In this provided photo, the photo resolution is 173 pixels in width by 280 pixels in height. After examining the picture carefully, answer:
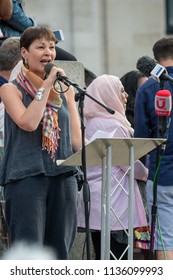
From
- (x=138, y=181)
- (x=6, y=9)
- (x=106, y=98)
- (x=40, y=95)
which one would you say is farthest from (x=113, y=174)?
(x=6, y=9)

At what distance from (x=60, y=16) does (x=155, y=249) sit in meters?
12.7

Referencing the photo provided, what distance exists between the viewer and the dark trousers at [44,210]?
25.2 ft

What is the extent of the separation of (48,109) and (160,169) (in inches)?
47.6

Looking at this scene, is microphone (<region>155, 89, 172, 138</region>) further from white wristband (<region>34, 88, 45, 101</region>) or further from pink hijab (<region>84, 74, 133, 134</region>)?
pink hijab (<region>84, 74, 133, 134</region>)

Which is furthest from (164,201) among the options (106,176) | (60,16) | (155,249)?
(60,16)

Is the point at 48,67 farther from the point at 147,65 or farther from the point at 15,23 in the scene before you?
the point at 15,23

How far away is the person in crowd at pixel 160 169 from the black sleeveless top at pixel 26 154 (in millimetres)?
1007

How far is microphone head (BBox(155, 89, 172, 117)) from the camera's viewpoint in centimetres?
766

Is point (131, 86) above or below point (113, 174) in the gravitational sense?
above

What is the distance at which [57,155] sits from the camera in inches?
309

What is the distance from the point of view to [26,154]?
25.3 ft

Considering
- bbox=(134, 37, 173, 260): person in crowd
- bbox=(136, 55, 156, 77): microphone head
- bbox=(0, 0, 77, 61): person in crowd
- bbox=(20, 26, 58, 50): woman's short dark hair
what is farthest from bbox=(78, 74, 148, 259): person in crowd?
bbox=(0, 0, 77, 61): person in crowd

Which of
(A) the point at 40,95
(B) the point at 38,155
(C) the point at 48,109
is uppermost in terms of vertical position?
(A) the point at 40,95

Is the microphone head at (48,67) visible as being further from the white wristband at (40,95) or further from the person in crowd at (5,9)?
the person in crowd at (5,9)
